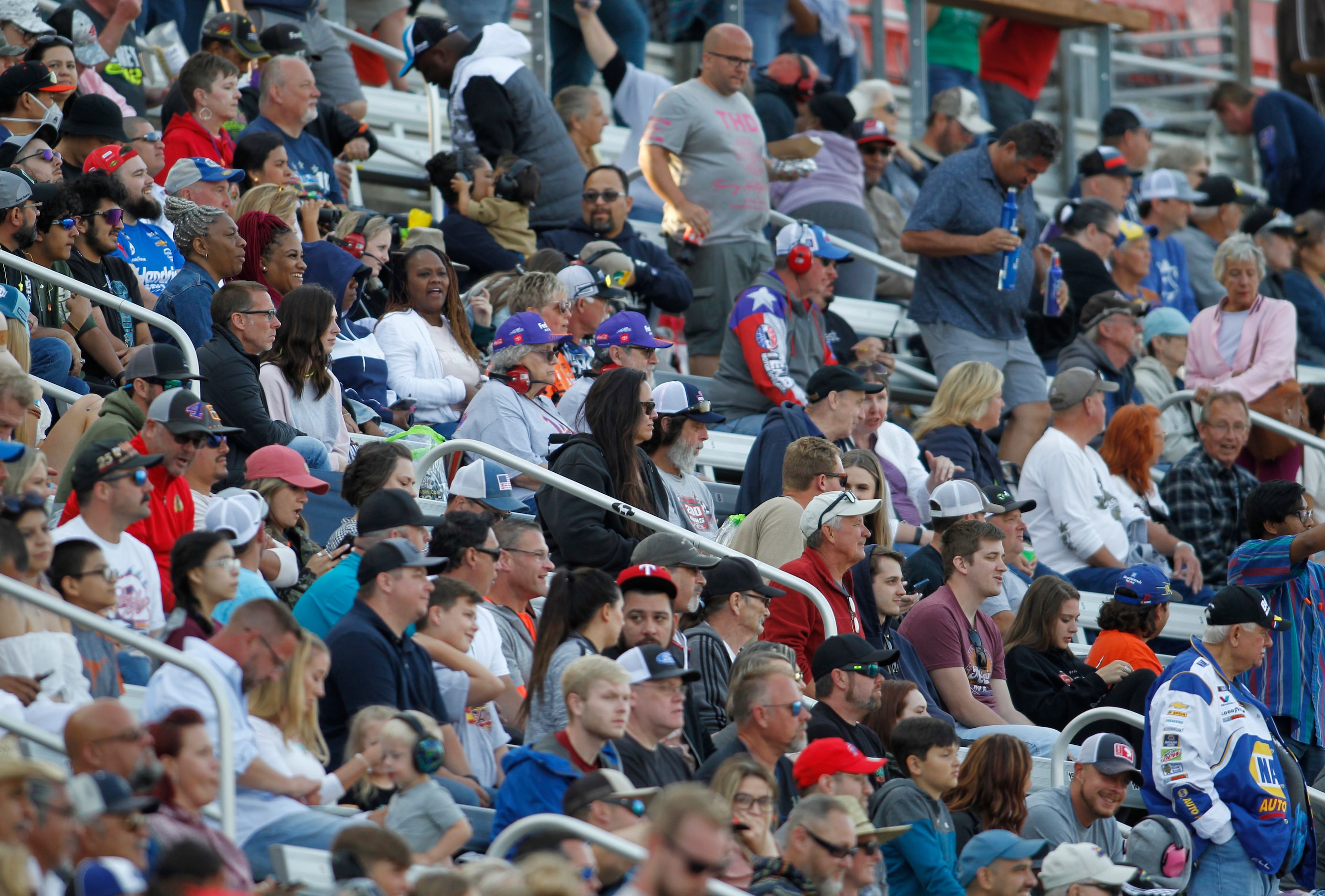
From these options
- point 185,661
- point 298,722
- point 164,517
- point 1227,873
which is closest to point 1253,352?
point 1227,873

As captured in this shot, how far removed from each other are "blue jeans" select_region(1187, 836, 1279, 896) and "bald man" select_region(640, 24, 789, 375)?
457 centimetres

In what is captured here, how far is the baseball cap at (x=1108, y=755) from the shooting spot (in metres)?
6.97

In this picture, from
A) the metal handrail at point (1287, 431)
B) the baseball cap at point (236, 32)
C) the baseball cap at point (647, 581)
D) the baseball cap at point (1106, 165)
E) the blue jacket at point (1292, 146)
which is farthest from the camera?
the blue jacket at point (1292, 146)

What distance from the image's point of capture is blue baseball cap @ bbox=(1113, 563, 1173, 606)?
838cm

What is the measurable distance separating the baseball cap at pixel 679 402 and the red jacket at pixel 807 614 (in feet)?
Result: 2.71

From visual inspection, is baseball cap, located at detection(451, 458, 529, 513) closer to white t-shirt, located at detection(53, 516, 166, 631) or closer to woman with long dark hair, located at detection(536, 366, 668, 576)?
woman with long dark hair, located at detection(536, 366, 668, 576)

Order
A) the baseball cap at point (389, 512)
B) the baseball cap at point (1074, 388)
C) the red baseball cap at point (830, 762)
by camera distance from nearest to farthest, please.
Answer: the red baseball cap at point (830, 762) < the baseball cap at point (389, 512) < the baseball cap at point (1074, 388)

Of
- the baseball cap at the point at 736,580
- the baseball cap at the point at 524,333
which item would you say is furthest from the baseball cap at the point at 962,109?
the baseball cap at the point at 736,580

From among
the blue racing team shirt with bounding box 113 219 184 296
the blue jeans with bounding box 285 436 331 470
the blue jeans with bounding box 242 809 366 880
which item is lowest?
the blue jeans with bounding box 242 809 366 880

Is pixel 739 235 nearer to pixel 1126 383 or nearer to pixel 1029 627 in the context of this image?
pixel 1126 383

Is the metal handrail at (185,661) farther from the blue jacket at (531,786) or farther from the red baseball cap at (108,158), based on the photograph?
the red baseball cap at (108,158)

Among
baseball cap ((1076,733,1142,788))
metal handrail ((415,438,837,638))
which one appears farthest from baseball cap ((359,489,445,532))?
baseball cap ((1076,733,1142,788))

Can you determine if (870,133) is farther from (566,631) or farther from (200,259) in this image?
(566,631)

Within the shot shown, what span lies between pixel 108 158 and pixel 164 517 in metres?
2.57
